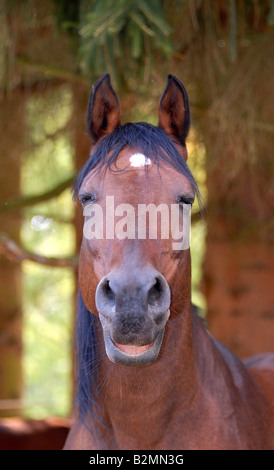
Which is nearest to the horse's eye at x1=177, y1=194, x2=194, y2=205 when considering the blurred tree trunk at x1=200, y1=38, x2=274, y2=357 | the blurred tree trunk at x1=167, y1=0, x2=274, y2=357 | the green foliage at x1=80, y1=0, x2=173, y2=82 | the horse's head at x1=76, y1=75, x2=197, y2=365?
the horse's head at x1=76, y1=75, x2=197, y2=365

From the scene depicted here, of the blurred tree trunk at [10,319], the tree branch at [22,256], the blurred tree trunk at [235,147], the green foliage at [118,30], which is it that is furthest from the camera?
the blurred tree trunk at [10,319]

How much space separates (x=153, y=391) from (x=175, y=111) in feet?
4.29

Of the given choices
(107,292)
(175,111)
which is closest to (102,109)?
(175,111)

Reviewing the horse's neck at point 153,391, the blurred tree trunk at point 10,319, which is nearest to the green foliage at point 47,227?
the blurred tree trunk at point 10,319

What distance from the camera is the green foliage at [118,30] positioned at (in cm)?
337

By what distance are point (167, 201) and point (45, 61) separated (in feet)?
10.8

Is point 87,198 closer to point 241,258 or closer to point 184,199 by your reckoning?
point 184,199

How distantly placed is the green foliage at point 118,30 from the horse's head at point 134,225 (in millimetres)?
896

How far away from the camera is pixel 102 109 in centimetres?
268

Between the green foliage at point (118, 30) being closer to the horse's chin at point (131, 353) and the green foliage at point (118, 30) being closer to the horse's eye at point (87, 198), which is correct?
the horse's eye at point (87, 198)

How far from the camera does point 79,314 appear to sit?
2666 millimetres

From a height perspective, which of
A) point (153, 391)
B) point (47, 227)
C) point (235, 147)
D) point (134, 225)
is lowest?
point (153, 391)
